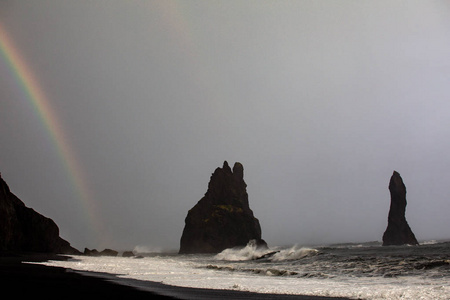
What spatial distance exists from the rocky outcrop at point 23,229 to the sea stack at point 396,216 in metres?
111

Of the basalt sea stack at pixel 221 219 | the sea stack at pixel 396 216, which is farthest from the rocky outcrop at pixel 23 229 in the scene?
the sea stack at pixel 396 216

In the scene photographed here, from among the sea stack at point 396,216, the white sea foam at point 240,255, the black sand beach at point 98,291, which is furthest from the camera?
the sea stack at point 396,216

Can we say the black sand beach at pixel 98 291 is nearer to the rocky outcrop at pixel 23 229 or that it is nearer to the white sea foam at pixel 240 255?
the rocky outcrop at pixel 23 229

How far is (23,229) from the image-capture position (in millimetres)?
53375

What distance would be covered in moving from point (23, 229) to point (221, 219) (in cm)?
8469

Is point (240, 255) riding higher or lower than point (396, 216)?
lower

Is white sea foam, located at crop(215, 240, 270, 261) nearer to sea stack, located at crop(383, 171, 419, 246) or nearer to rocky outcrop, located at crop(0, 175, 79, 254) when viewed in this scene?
rocky outcrop, located at crop(0, 175, 79, 254)

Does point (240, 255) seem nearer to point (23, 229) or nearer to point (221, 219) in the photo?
point (221, 219)

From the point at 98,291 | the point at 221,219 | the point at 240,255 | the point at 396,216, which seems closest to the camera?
the point at 98,291

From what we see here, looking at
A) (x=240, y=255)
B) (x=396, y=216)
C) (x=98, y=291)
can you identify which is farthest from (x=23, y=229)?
(x=396, y=216)

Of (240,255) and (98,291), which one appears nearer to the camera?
(98,291)

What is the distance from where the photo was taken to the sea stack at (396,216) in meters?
130

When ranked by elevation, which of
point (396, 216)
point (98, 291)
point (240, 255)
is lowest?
point (240, 255)

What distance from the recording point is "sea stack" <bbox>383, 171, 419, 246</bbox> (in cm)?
12975
